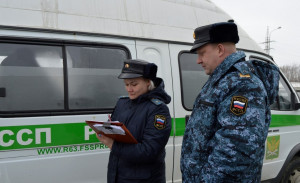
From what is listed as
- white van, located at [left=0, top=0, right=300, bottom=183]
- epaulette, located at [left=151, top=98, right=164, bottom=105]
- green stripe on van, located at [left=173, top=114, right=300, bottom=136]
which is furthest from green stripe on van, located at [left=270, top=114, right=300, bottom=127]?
epaulette, located at [left=151, top=98, right=164, bottom=105]

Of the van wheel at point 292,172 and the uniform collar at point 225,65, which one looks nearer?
the uniform collar at point 225,65

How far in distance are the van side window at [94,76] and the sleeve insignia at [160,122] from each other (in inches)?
36.5

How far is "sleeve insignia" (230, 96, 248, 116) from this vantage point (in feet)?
4.25

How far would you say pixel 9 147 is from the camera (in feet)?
7.18

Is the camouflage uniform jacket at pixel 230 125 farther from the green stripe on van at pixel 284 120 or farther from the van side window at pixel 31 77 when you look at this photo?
the green stripe on van at pixel 284 120

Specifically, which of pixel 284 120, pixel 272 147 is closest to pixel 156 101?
pixel 272 147

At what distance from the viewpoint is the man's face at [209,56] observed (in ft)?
4.87

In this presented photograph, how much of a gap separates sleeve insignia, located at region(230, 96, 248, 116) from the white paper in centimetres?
71

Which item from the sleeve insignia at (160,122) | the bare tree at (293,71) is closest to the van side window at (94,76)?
the sleeve insignia at (160,122)

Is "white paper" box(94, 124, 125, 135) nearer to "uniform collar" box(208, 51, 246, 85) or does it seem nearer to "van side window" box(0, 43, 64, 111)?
"uniform collar" box(208, 51, 246, 85)

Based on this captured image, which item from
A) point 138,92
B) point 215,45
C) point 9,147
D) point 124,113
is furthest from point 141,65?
point 9,147

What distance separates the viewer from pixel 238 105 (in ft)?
4.27

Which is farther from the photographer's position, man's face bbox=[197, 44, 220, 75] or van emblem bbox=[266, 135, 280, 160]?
van emblem bbox=[266, 135, 280, 160]

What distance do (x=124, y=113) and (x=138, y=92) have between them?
187 mm
